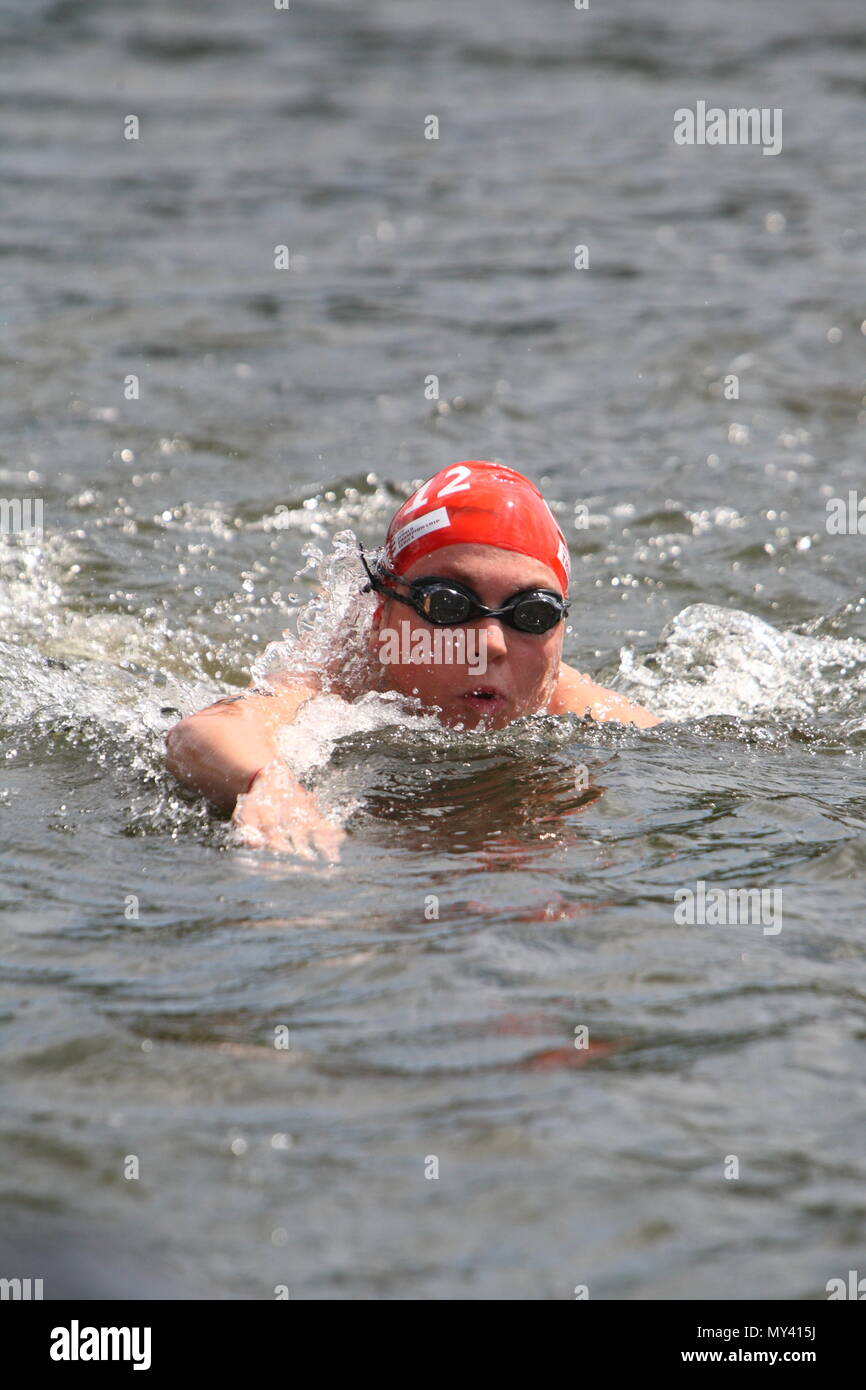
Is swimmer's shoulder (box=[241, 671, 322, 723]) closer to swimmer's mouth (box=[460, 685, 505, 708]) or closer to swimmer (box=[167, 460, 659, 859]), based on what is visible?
swimmer (box=[167, 460, 659, 859])

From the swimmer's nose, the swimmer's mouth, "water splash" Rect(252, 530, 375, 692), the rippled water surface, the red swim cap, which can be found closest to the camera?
the rippled water surface

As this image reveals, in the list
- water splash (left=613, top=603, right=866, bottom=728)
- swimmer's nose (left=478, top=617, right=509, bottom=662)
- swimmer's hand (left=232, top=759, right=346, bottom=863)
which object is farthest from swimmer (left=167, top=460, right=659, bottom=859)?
water splash (left=613, top=603, right=866, bottom=728)

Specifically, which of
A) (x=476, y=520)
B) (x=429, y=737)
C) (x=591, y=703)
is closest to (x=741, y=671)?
(x=591, y=703)

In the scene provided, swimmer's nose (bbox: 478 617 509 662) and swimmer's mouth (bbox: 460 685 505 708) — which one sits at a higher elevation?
swimmer's nose (bbox: 478 617 509 662)

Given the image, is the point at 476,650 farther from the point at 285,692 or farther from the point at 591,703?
the point at 591,703

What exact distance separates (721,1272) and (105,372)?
10699 mm

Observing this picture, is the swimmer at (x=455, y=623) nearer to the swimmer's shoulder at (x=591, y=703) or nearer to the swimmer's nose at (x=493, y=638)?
the swimmer's nose at (x=493, y=638)

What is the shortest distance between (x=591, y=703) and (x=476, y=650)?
3.45ft

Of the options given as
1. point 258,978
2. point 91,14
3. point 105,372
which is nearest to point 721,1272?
point 258,978

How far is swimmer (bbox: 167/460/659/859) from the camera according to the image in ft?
18.8

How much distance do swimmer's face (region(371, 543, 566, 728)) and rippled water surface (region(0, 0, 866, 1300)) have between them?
18 centimetres

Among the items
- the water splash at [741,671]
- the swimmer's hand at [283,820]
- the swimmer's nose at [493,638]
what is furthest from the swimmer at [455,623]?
the water splash at [741,671]

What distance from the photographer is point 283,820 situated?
5.10 meters

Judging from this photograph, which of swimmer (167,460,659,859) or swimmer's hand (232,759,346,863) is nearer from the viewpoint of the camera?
swimmer's hand (232,759,346,863)
